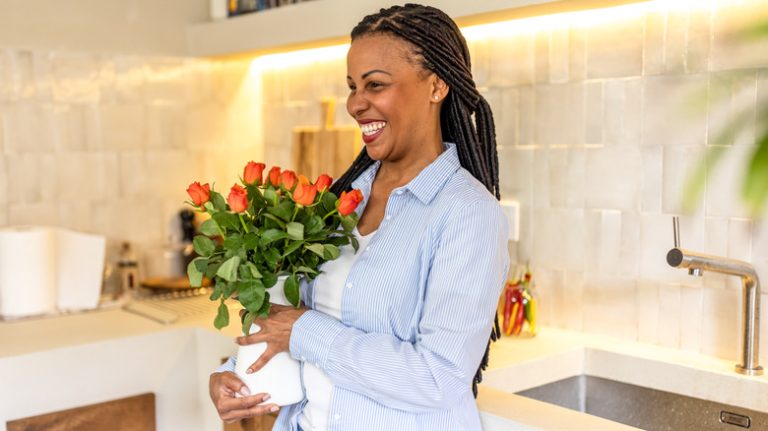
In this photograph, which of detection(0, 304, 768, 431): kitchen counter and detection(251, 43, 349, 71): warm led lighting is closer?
detection(0, 304, 768, 431): kitchen counter

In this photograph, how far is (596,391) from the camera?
6.48ft

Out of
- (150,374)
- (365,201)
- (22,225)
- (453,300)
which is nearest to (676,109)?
(365,201)

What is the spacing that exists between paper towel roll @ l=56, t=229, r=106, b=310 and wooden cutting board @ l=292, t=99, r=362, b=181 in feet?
2.09

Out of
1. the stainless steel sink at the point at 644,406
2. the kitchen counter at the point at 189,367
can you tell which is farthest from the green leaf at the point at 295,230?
the stainless steel sink at the point at 644,406

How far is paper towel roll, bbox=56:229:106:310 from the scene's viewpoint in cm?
246

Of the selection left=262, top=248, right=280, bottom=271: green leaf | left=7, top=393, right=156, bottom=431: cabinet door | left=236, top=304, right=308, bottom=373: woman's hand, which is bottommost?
left=7, top=393, right=156, bottom=431: cabinet door

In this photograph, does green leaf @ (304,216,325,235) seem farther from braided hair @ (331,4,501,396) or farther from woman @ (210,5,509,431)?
braided hair @ (331,4,501,396)

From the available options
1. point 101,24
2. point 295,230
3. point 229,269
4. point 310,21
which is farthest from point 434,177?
point 101,24

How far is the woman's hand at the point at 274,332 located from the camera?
1329 millimetres

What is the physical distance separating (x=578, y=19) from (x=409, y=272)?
1.02 m

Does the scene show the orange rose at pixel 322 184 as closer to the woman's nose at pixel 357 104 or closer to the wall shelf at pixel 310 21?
the woman's nose at pixel 357 104

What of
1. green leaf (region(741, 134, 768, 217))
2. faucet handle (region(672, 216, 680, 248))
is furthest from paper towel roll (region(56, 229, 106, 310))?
green leaf (region(741, 134, 768, 217))

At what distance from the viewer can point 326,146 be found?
263 cm

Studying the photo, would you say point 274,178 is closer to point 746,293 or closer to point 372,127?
point 372,127
